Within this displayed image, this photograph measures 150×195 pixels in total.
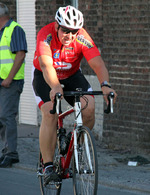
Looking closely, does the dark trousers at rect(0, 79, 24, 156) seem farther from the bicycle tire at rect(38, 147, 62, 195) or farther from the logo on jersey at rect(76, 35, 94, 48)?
the logo on jersey at rect(76, 35, 94, 48)

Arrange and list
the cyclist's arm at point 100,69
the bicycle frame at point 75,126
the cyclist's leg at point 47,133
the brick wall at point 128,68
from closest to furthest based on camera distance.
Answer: the bicycle frame at point 75,126 → the cyclist's arm at point 100,69 → the cyclist's leg at point 47,133 → the brick wall at point 128,68

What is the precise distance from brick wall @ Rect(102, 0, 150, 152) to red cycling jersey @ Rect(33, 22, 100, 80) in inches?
124

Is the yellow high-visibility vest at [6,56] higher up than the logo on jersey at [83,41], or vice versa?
the logo on jersey at [83,41]

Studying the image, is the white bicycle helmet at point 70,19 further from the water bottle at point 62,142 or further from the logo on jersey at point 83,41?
the water bottle at point 62,142

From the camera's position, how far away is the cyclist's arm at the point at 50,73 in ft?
18.2

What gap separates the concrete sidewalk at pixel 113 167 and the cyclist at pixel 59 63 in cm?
143

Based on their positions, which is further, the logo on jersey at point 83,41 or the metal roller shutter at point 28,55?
the metal roller shutter at point 28,55

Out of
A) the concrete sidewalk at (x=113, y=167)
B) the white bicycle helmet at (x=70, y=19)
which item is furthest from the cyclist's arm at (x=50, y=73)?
the concrete sidewalk at (x=113, y=167)

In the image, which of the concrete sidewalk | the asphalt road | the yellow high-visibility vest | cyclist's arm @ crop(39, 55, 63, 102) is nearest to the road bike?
cyclist's arm @ crop(39, 55, 63, 102)

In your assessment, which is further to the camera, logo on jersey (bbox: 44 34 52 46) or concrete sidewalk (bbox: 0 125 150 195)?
concrete sidewalk (bbox: 0 125 150 195)

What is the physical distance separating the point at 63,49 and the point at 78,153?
3.90 feet

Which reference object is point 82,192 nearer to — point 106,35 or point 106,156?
point 106,156

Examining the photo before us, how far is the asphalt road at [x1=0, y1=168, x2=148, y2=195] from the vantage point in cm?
691

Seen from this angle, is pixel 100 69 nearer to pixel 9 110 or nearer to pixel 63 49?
→ pixel 63 49
